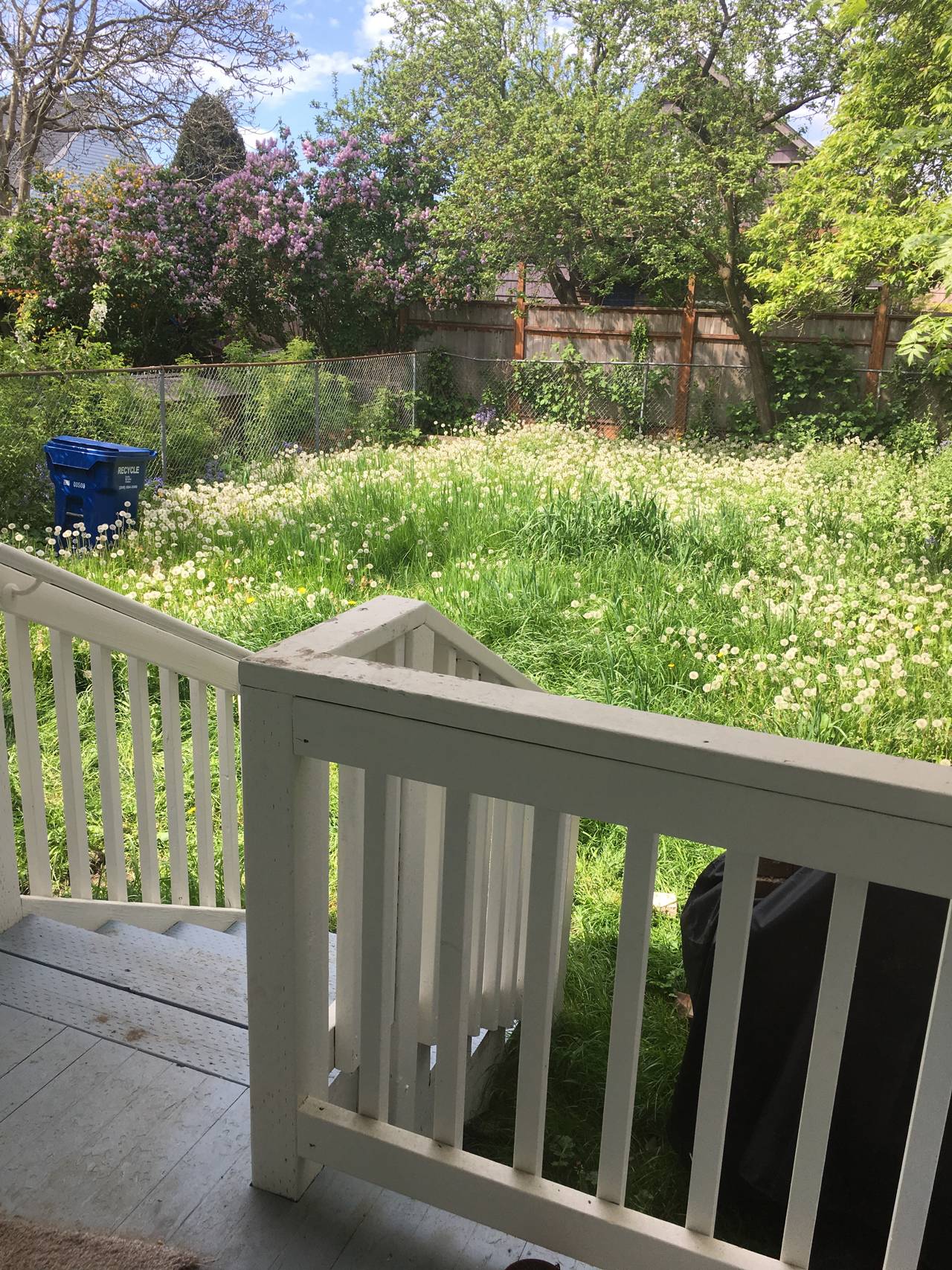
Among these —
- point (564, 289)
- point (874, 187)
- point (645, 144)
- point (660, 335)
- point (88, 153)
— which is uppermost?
point (88, 153)

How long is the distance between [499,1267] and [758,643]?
3.71m

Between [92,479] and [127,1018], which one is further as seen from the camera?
[92,479]

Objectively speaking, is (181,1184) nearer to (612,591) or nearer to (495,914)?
(495,914)

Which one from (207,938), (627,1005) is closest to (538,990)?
(627,1005)

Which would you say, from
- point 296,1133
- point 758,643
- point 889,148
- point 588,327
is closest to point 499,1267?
point 296,1133

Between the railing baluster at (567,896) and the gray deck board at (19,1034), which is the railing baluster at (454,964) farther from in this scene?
the gray deck board at (19,1034)

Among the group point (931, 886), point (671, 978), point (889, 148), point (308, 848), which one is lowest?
point (671, 978)

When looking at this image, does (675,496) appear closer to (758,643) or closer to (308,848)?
(758,643)

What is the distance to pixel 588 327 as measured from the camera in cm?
1347

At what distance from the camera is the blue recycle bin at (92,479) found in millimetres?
6859

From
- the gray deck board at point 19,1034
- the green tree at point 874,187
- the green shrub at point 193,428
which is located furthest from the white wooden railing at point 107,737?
the green tree at point 874,187

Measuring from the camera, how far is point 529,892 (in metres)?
1.31

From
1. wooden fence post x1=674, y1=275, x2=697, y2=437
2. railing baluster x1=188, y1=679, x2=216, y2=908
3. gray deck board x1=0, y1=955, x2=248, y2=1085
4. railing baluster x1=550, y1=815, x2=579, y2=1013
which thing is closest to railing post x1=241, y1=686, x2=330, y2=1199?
gray deck board x1=0, y1=955, x2=248, y2=1085

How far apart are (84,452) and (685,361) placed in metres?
8.45
